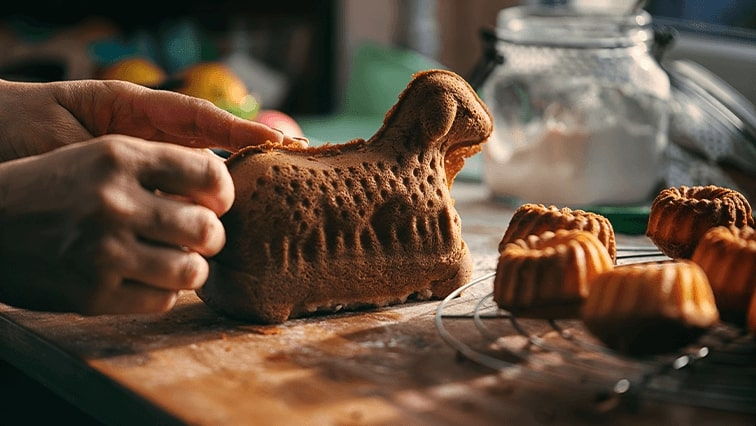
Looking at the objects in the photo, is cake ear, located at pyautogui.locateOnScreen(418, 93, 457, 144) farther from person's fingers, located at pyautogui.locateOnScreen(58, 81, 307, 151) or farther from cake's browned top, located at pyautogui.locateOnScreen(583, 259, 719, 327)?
cake's browned top, located at pyautogui.locateOnScreen(583, 259, 719, 327)

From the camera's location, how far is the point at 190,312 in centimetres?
85

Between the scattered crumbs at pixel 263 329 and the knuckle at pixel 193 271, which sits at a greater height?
the knuckle at pixel 193 271

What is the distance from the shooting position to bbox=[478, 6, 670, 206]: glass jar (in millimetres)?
1418

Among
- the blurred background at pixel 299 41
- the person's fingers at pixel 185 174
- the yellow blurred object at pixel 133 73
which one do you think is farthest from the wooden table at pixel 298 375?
the blurred background at pixel 299 41

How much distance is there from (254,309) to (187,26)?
2183 mm

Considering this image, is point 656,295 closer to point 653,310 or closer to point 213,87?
point 653,310

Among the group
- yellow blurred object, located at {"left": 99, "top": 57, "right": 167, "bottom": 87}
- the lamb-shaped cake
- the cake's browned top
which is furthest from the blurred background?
the cake's browned top

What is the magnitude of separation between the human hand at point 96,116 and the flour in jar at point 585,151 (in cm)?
63

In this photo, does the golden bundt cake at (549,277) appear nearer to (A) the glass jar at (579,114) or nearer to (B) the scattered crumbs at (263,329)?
(B) the scattered crumbs at (263,329)

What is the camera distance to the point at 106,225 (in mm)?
689

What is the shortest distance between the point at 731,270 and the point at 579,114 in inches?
29.7

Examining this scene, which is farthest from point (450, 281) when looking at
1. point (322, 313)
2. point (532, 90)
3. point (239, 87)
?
point (239, 87)

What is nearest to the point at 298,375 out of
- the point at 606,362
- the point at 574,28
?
the point at 606,362

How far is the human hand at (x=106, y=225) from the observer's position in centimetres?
69
